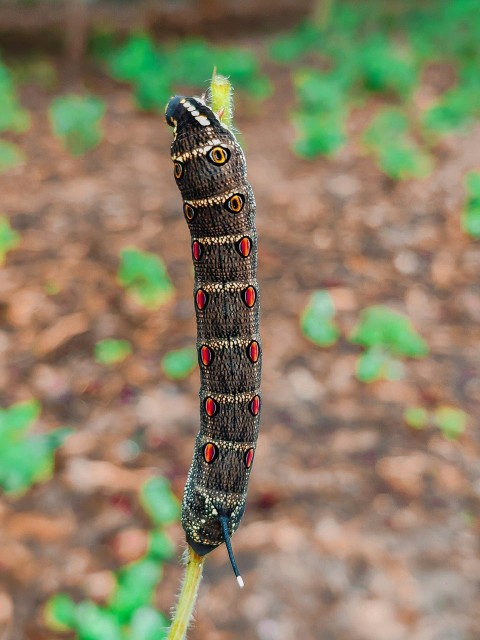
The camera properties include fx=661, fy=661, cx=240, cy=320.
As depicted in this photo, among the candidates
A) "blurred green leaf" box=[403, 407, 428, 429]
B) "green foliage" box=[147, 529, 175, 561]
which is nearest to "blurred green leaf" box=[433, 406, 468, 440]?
"blurred green leaf" box=[403, 407, 428, 429]

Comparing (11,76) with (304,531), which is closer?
(304,531)

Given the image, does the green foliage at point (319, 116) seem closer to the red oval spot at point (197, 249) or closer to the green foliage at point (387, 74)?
the green foliage at point (387, 74)

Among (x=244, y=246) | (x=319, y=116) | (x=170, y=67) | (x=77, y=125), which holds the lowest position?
(x=244, y=246)

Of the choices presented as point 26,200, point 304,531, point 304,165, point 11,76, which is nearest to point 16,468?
point 304,531

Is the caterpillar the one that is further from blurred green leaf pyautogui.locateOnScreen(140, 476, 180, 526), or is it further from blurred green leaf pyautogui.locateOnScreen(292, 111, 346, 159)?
blurred green leaf pyautogui.locateOnScreen(292, 111, 346, 159)

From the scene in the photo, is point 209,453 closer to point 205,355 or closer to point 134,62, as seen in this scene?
point 205,355

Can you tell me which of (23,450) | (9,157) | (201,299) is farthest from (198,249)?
(9,157)

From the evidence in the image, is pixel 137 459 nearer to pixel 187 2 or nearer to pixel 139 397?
pixel 139 397
